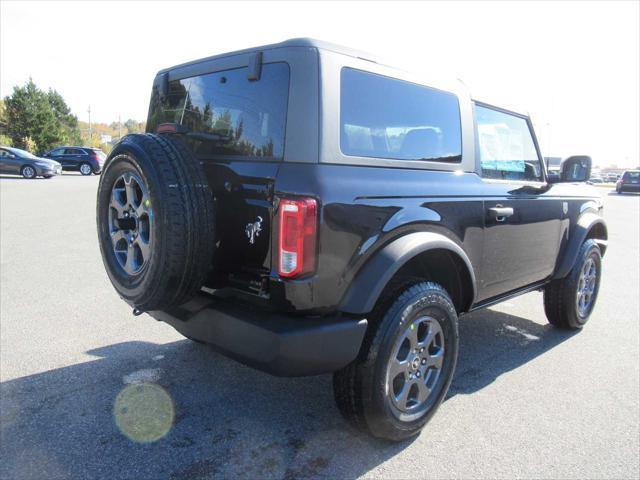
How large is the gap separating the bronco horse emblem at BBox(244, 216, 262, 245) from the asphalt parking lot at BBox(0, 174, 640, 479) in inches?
43.7

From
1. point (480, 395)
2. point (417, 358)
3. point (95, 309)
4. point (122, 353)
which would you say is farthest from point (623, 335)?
point (95, 309)

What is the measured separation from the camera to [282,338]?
212 cm

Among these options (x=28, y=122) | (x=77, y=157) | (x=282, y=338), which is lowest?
(x=282, y=338)

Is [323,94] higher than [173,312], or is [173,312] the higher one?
[323,94]

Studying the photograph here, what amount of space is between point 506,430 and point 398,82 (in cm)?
206

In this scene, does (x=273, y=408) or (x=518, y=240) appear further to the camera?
(x=518, y=240)

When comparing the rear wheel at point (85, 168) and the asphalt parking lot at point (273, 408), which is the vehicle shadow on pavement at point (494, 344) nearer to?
the asphalt parking lot at point (273, 408)

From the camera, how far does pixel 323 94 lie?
2.27m

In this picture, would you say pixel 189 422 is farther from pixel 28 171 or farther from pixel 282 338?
pixel 28 171

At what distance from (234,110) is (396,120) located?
34.7 inches

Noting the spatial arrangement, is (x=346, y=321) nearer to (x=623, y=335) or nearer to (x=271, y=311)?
(x=271, y=311)

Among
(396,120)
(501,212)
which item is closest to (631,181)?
(501,212)

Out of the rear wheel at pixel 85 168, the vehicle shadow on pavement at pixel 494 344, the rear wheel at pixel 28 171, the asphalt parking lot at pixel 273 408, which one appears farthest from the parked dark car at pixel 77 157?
the vehicle shadow on pavement at pixel 494 344

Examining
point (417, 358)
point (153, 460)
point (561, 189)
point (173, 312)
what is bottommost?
point (153, 460)
